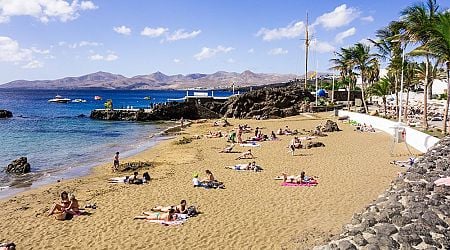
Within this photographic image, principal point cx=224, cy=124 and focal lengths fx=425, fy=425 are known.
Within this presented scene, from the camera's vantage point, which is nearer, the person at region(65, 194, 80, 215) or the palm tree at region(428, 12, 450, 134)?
the person at region(65, 194, 80, 215)

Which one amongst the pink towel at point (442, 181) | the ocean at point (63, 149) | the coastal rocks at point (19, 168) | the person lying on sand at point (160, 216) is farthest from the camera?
the coastal rocks at point (19, 168)

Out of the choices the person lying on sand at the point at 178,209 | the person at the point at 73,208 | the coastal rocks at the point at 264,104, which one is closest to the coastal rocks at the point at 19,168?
the person at the point at 73,208

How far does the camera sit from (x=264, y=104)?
53.7 meters

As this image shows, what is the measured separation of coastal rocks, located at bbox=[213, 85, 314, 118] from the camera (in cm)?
5166

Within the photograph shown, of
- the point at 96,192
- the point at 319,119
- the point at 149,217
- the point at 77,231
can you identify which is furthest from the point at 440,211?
the point at 319,119

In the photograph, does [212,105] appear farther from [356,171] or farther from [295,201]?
[295,201]

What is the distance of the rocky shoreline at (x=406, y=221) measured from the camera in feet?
20.3

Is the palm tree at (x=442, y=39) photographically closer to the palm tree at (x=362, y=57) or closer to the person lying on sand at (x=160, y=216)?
the person lying on sand at (x=160, y=216)

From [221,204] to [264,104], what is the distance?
40.4 m

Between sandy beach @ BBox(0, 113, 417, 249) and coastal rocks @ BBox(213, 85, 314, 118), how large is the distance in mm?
28158

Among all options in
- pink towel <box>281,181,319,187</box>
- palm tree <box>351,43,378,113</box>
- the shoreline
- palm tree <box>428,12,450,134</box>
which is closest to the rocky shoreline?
pink towel <box>281,181,319,187</box>

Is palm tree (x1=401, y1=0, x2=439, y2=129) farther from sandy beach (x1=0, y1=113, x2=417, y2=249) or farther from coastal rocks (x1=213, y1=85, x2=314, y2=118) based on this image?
coastal rocks (x1=213, y1=85, x2=314, y2=118)

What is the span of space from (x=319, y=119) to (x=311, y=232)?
34055 millimetres

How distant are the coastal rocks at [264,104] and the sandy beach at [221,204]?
92.4 ft
